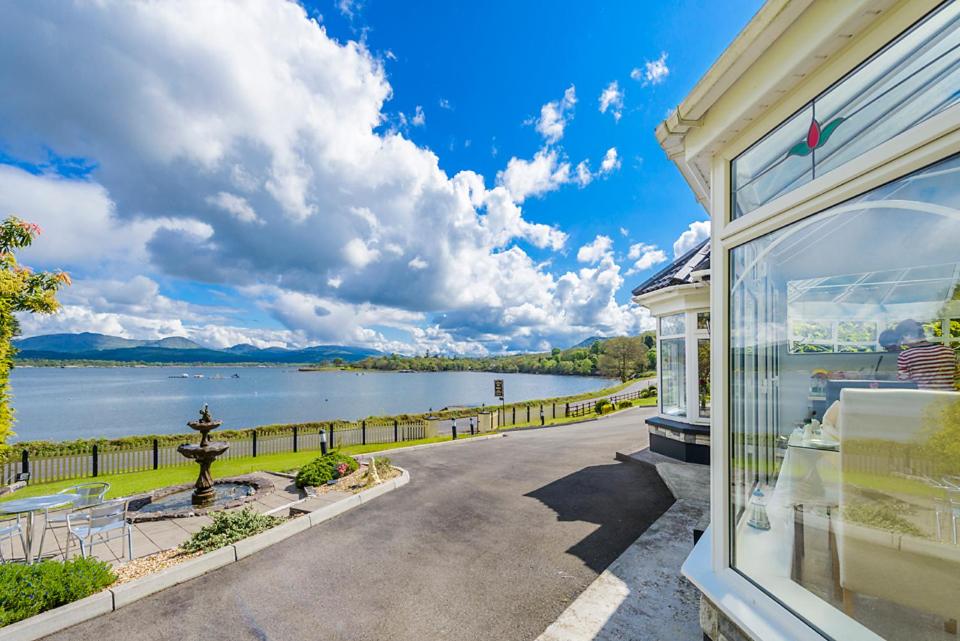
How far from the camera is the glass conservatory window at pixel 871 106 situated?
5.03 ft

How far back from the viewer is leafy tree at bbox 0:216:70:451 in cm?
620

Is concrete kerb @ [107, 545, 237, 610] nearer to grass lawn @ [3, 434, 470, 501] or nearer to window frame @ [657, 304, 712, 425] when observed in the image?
grass lawn @ [3, 434, 470, 501]

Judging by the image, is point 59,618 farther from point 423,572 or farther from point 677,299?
point 677,299

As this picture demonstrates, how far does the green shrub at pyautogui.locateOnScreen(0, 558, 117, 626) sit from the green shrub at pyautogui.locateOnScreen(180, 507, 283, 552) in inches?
36.9

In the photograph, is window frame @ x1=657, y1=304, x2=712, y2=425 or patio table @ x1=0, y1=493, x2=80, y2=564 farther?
window frame @ x1=657, y1=304, x2=712, y2=425

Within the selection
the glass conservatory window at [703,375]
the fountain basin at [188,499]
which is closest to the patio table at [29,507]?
the fountain basin at [188,499]

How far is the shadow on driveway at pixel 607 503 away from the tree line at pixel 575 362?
4.98 m

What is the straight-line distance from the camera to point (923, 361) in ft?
5.69

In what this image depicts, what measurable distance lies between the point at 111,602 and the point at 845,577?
6080 mm

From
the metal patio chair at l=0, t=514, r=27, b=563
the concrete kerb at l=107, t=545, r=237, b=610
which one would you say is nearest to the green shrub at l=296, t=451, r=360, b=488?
the concrete kerb at l=107, t=545, r=237, b=610

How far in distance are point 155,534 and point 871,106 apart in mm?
8672

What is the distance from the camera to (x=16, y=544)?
543 cm

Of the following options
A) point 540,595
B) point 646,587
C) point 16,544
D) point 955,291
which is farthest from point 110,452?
point 955,291

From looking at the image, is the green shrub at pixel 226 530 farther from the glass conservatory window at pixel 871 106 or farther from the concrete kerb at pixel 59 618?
the glass conservatory window at pixel 871 106
